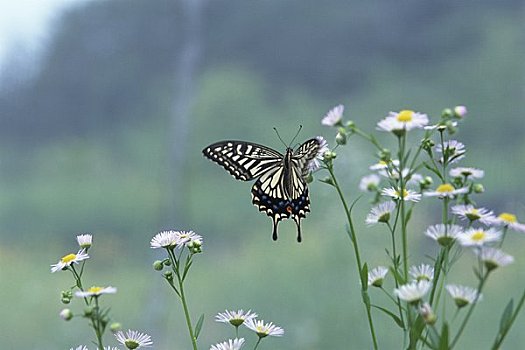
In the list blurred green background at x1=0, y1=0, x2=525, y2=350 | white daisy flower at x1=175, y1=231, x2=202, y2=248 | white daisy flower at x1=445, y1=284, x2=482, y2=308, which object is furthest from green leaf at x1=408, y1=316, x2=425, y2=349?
blurred green background at x1=0, y1=0, x2=525, y2=350

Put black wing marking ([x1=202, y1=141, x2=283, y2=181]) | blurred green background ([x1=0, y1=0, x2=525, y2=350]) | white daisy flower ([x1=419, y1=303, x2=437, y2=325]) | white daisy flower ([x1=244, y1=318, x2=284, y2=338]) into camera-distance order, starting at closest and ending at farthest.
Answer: white daisy flower ([x1=419, y1=303, x2=437, y2=325]) < white daisy flower ([x1=244, y1=318, x2=284, y2=338]) < black wing marking ([x1=202, y1=141, x2=283, y2=181]) < blurred green background ([x1=0, y1=0, x2=525, y2=350])

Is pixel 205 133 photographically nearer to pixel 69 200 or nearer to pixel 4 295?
pixel 69 200

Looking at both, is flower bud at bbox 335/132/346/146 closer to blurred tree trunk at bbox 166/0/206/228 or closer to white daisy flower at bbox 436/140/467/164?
white daisy flower at bbox 436/140/467/164

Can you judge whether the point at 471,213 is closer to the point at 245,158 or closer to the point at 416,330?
the point at 416,330

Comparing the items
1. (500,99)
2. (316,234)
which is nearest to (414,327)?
(316,234)

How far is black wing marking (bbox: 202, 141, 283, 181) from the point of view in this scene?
1.81 feet

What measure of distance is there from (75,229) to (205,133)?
0.31m

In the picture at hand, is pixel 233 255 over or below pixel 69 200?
below

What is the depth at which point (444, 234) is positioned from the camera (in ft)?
1.29

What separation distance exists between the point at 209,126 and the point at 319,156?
3.26 feet

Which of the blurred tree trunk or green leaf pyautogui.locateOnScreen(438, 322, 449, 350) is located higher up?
the blurred tree trunk

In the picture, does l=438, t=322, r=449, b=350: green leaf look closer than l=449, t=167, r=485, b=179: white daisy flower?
Yes

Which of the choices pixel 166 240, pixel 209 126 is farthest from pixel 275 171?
→ pixel 209 126

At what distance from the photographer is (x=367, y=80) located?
1404 millimetres
